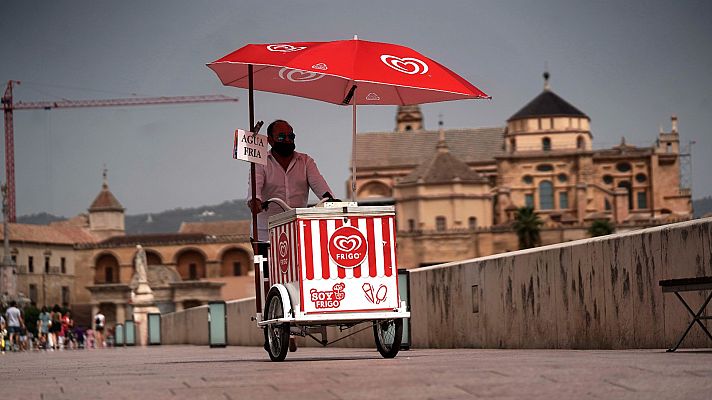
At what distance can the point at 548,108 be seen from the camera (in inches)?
6083

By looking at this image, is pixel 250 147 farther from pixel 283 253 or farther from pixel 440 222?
pixel 440 222

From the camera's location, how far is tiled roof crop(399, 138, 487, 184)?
132 metres

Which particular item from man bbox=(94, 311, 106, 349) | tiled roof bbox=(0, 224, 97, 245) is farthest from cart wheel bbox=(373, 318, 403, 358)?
tiled roof bbox=(0, 224, 97, 245)

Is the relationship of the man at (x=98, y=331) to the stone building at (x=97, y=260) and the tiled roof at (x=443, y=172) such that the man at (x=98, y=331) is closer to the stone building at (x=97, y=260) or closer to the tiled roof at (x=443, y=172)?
A: the tiled roof at (x=443, y=172)

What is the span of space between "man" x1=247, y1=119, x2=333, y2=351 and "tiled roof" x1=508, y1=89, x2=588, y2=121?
142 meters

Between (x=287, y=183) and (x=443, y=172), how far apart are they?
122 meters

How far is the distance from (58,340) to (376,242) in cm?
3732

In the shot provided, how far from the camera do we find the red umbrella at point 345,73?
427 inches

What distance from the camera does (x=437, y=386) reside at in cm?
684

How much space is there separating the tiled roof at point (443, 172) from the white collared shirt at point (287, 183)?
12060 cm

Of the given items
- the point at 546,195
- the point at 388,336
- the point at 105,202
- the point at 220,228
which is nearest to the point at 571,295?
the point at 388,336

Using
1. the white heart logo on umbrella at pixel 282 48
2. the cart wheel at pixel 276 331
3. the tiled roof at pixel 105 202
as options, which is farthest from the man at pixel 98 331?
the tiled roof at pixel 105 202

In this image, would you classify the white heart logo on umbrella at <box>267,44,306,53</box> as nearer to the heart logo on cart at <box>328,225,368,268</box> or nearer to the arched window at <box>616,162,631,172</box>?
the heart logo on cart at <box>328,225,368,268</box>

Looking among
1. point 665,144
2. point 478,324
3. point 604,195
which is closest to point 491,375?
point 478,324
